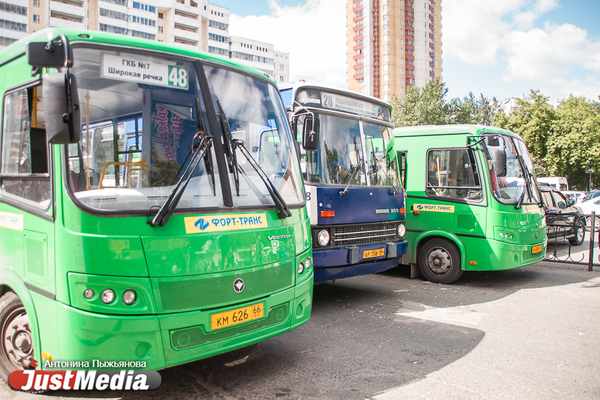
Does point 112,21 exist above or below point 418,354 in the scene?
above

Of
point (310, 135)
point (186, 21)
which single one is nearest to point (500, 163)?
point (310, 135)

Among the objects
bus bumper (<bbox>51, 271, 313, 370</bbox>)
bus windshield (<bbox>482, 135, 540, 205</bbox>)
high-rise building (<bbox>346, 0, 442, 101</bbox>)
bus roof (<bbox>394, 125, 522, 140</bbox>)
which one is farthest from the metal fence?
high-rise building (<bbox>346, 0, 442, 101</bbox>)

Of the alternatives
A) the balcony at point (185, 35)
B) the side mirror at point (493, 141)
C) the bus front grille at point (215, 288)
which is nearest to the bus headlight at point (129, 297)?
the bus front grille at point (215, 288)

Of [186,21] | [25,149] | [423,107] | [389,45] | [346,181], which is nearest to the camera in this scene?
[25,149]

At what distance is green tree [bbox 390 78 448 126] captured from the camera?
4797 centimetres

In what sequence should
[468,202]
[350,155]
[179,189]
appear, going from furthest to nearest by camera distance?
[468,202], [350,155], [179,189]

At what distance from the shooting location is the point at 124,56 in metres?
3.73

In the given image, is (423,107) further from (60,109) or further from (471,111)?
(60,109)

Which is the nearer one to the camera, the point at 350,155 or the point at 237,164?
the point at 237,164

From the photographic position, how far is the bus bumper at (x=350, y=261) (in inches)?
247

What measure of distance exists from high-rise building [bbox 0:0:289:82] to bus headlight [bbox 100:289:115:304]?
57.2m

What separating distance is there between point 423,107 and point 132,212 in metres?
47.6

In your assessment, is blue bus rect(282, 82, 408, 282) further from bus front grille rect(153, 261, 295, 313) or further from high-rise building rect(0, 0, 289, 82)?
high-rise building rect(0, 0, 289, 82)

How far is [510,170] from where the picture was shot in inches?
336
